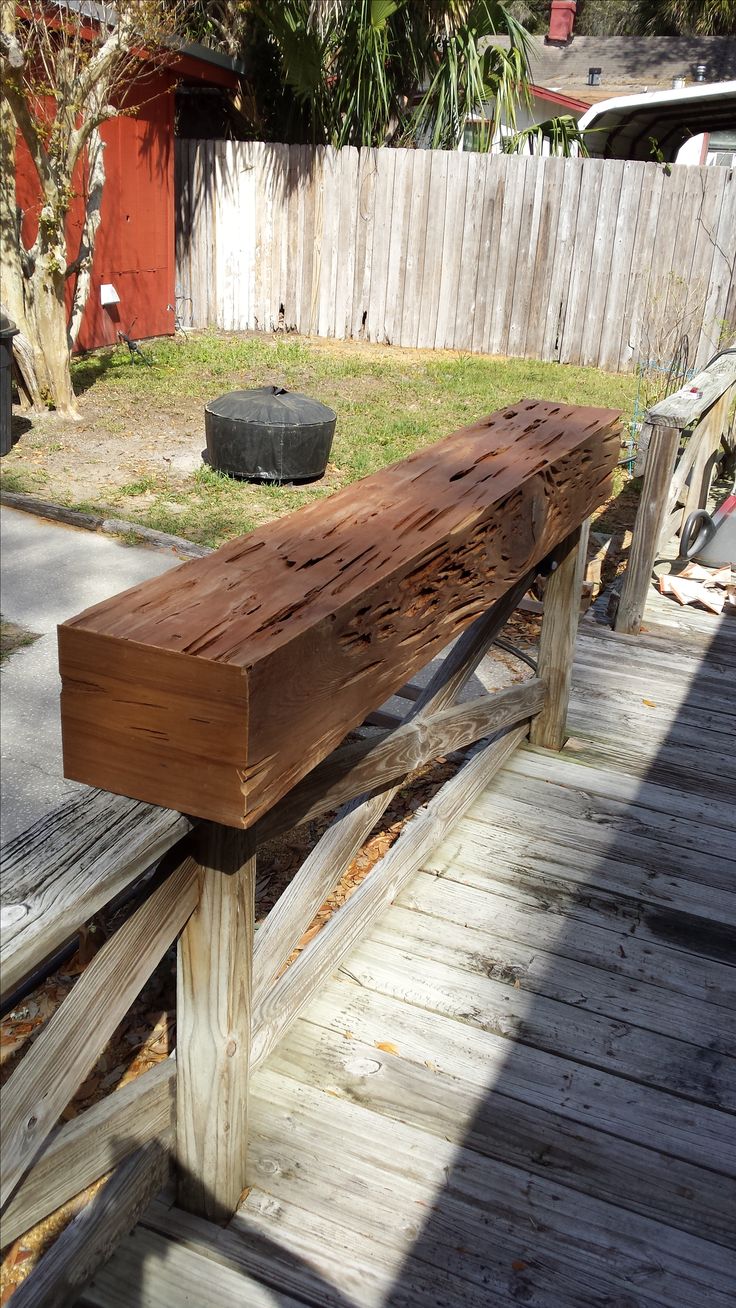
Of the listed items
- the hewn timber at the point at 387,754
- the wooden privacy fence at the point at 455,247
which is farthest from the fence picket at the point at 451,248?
the hewn timber at the point at 387,754

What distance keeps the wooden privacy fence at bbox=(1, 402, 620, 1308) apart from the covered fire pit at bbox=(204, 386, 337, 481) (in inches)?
216

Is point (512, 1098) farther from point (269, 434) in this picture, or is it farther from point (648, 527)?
point (269, 434)

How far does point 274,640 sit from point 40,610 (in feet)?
15.5

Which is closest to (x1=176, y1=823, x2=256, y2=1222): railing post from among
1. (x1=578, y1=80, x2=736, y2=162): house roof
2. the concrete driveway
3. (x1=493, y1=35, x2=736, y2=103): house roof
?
the concrete driveway

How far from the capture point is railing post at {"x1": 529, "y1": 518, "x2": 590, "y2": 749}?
3326mm

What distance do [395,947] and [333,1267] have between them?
87 cm

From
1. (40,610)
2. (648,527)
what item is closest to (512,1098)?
(648,527)

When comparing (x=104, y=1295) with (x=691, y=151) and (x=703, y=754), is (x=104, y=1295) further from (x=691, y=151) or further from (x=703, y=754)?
(x=691, y=151)

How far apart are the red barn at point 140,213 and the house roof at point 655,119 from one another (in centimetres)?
460

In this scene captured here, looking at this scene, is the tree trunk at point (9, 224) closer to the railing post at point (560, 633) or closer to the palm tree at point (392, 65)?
the palm tree at point (392, 65)

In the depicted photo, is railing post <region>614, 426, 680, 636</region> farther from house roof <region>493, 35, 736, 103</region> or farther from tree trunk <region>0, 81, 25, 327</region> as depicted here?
house roof <region>493, 35, 736, 103</region>

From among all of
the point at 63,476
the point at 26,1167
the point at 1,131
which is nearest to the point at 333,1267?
the point at 26,1167

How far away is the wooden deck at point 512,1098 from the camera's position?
182cm

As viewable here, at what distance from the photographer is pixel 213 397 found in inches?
411
